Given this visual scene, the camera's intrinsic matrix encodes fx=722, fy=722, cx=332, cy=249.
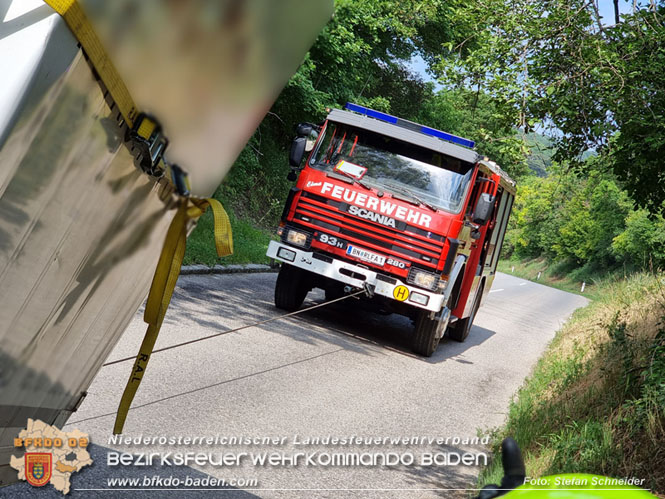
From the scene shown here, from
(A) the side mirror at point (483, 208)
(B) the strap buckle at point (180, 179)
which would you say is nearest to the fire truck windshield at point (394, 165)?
(A) the side mirror at point (483, 208)

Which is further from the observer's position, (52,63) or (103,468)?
(103,468)

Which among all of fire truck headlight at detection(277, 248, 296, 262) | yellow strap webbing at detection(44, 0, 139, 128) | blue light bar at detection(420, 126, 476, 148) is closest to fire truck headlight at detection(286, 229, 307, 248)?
fire truck headlight at detection(277, 248, 296, 262)

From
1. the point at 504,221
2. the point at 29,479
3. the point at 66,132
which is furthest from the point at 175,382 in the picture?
the point at 504,221

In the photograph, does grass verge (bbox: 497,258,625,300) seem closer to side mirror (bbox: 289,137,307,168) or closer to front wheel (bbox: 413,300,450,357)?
front wheel (bbox: 413,300,450,357)

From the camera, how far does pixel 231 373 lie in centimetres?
676

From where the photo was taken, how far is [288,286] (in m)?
10.6

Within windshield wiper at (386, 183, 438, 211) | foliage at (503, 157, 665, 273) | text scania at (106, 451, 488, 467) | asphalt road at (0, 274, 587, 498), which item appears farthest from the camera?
foliage at (503, 157, 665, 273)

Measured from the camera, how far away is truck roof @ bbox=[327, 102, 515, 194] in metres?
9.98

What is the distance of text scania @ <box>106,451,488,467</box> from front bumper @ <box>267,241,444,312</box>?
138 inches

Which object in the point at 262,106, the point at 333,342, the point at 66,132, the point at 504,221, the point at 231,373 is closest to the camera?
the point at 66,132

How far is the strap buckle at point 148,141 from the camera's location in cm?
182

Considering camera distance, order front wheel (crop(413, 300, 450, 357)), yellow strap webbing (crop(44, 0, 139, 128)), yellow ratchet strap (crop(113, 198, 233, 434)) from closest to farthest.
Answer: yellow strap webbing (crop(44, 0, 139, 128)) < yellow ratchet strap (crop(113, 198, 233, 434)) < front wheel (crop(413, 300, 450, 357))

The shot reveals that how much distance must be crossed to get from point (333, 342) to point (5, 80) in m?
8.43

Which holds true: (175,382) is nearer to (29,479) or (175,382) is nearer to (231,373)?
(231,373)
